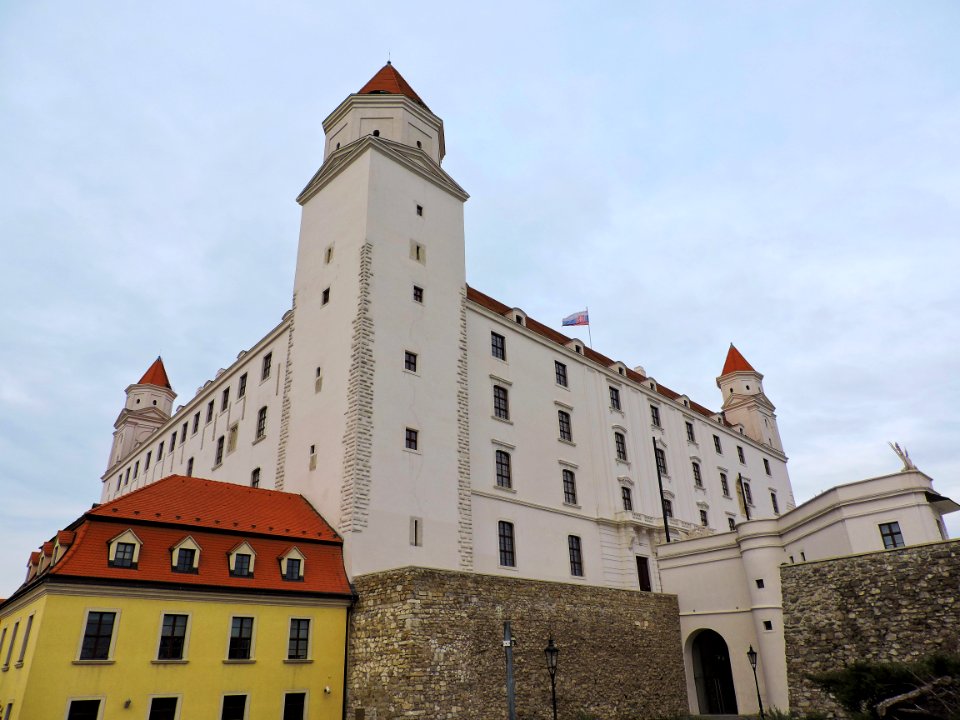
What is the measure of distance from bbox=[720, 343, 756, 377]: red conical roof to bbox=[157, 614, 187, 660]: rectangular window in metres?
50.0

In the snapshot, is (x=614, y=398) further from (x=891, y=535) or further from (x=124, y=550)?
(x=124, y=550)

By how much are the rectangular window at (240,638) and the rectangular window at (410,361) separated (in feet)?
35.4

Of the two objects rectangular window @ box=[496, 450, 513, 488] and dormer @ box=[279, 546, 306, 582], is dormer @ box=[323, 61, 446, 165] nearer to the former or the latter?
rectangular window @ box=[496, 450, 513, 488]

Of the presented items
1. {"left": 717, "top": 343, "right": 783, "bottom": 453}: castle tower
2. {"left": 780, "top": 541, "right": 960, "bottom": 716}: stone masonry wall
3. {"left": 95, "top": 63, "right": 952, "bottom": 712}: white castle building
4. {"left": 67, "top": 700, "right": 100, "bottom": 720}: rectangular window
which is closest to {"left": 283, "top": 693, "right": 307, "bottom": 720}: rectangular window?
{"left": 95, "top": 63, "right": 952, "bottom": 712}: white castle building

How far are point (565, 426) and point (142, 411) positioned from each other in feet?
124

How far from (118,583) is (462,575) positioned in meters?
9.49

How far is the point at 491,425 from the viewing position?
95.4 ft

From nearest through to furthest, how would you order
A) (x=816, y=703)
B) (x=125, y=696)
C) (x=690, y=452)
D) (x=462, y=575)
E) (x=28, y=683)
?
(x=28, y=683), (x=125, y=696), (x=816, y=703), (x=462, y=575), (x=690, y=452)

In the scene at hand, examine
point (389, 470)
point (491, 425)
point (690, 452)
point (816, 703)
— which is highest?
point (690, 452)

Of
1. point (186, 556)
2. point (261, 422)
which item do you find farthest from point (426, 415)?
point (186, 556)

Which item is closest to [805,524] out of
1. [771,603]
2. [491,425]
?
[771,603]

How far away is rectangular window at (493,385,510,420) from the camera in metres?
30.0

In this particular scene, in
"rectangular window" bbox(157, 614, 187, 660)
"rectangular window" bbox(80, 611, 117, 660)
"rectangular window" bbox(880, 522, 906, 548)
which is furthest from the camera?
"rectangular window" bbox(880, 522, 906, 548)

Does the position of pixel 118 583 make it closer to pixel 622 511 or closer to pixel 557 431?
pixel 557 431
